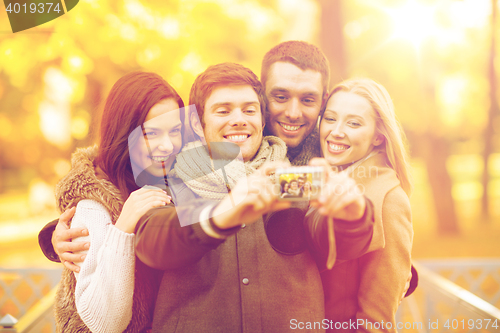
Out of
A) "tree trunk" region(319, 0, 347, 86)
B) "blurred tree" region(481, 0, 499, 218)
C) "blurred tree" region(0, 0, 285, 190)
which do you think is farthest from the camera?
"blurred tree" region(481, 0, 499, 218)

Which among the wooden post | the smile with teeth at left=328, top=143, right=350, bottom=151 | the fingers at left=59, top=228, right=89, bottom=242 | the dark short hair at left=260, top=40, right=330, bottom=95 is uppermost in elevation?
the dark short hair at left=260, top=40, right=330, bottom=95

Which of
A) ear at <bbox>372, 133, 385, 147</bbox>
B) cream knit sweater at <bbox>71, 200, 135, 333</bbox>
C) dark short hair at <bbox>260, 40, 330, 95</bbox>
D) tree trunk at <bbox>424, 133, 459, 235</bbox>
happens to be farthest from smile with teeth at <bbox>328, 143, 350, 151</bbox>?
tree trunk at <bbox>424, 133, 459, 235</bbox>

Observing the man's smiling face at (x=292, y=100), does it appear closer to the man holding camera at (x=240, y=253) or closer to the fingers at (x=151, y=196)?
the man holding camera at (x=240, y=253)

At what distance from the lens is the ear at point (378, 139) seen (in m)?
1.28

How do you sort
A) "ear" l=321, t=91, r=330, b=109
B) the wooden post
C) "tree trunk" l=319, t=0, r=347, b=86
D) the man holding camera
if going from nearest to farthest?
the man holding camera → "ear" l=321, t=91, r=330, b=109 → "tree trunk" l=319, t=0, r=347, b=86 → the wooden post

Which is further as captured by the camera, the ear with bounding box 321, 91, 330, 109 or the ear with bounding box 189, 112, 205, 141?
the ear with bounding box 321, 91, 330, 109

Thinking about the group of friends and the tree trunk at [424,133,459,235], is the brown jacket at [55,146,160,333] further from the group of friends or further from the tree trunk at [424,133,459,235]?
the tree trunk at [424,133,459,235]

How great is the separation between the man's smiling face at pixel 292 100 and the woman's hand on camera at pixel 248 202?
46 centimetres

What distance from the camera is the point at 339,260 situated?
121cm

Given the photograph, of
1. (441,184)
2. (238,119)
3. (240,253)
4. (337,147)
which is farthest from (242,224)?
(441,184)

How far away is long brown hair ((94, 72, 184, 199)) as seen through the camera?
48.4 inches

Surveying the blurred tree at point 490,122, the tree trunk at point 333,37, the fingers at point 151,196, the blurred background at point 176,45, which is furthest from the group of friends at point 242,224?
the blurred tree at point 490,122

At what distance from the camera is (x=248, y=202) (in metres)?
0.84

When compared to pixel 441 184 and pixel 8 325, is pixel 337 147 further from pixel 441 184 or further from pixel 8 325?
pixel 441 184
